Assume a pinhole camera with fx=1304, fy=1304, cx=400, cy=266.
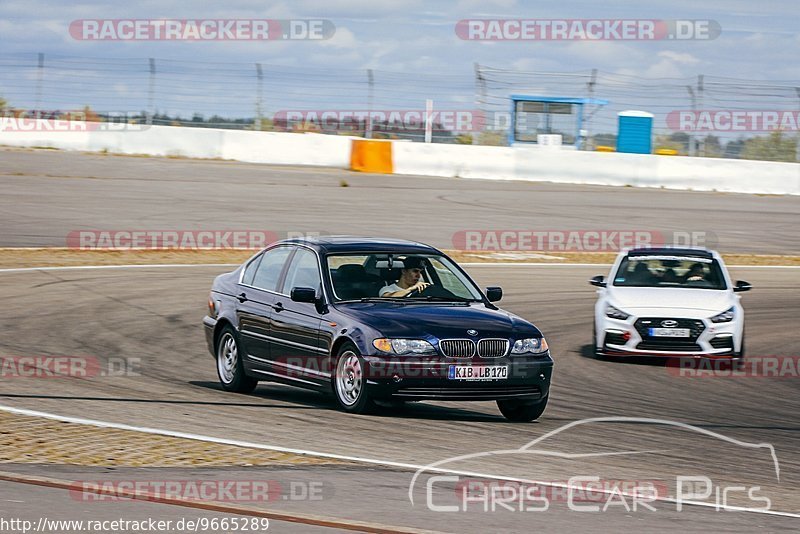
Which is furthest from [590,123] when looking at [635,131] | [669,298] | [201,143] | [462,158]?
[669,298]

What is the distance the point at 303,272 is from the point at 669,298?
18.0 feet

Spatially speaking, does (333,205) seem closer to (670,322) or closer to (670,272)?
(670,272)

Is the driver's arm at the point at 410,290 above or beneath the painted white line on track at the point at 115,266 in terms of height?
→ above

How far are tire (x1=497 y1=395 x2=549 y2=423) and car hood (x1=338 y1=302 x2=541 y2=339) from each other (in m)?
0.56

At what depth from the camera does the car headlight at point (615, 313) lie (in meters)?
14.6

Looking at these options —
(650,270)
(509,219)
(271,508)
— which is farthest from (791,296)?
(271,508)

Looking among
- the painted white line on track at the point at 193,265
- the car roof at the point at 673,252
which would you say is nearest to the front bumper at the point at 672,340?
the car roof at the point at 673,252

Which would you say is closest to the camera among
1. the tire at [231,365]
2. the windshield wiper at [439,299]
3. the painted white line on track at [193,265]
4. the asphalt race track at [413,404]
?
the asphalt race track at [413,404]

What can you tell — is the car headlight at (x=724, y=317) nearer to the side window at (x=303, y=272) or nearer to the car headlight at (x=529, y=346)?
the car headlight at (x=529, y=346)

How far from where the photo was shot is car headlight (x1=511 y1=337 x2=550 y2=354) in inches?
392

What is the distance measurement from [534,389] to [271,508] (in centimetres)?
382

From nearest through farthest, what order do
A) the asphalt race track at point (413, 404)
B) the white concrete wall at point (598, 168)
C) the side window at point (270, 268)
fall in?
the asphalt race track at point (413, 404), the side window at point (270, 268), the white concrete wall at point (598, 168)

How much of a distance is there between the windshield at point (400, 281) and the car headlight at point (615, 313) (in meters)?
3.83

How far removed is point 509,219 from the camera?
30.0 meters
